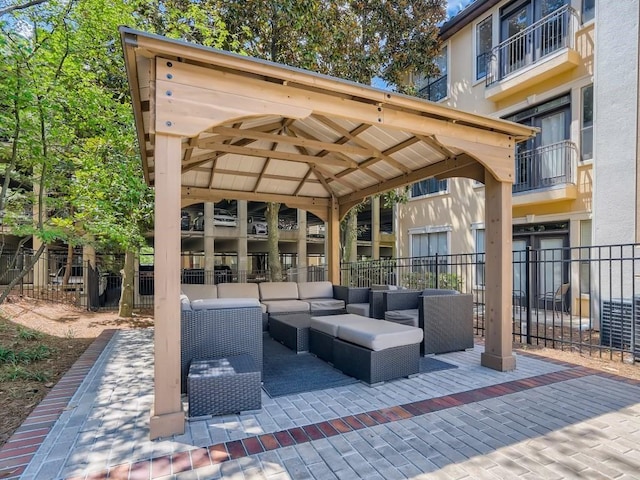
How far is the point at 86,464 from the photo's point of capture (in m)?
2.41

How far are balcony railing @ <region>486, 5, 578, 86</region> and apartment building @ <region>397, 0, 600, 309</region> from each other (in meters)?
0.02

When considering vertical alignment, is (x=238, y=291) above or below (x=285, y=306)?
above

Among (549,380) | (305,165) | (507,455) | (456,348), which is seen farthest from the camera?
(305,165)

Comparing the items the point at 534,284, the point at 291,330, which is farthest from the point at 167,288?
the point at 534,284

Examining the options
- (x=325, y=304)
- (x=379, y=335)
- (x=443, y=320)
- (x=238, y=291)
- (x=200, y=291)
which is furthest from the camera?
(x=325, y=304)

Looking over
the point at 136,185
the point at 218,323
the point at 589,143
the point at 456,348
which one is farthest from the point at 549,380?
the point at 136,185

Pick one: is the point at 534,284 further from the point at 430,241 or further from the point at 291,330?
the point at 291,330

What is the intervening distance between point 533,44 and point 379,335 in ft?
31.0

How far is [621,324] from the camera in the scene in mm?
5090

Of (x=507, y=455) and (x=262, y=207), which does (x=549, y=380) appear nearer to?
(x=507, y=455)

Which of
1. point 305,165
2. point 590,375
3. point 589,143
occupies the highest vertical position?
point 589,143

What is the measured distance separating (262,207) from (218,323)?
15.1 meters

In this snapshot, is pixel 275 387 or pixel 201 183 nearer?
pixel 275 387

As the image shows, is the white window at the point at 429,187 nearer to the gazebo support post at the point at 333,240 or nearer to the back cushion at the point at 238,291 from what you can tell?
the gazebo support post at the point at 333,240
